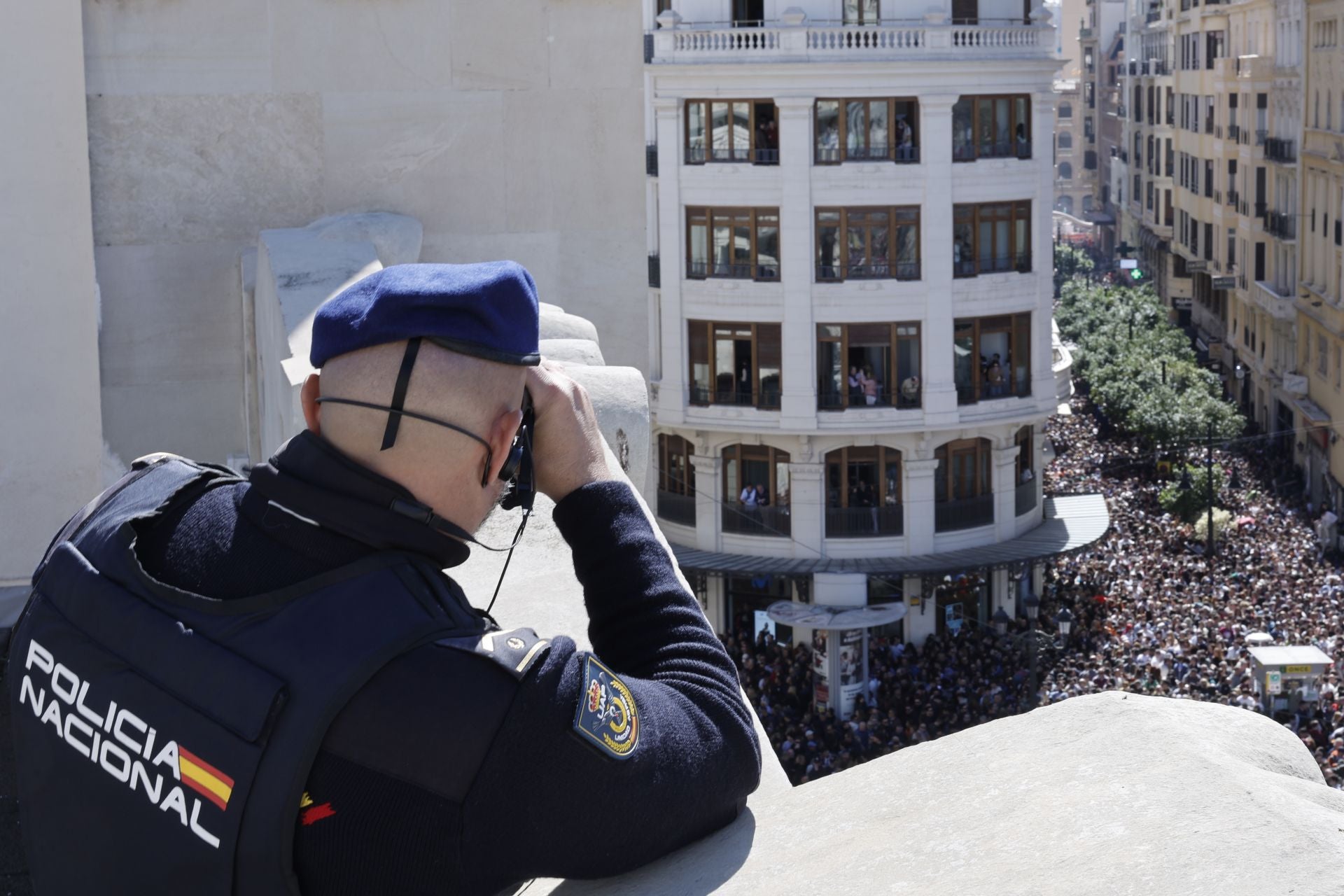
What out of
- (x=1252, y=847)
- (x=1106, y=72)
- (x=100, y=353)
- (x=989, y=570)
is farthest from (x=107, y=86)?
(x=1106, y=72)

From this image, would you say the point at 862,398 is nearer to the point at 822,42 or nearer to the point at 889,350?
the point at 889,350

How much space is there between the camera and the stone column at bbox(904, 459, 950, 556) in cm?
2898

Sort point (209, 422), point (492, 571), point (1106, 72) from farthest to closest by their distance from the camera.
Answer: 1. point (1106, 72)
2. point (209, 422)
3. point (492, 571)

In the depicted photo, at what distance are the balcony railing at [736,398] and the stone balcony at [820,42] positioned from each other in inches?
204

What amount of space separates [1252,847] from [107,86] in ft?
14.7

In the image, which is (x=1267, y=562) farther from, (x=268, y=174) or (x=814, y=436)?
(x=268, y=174)

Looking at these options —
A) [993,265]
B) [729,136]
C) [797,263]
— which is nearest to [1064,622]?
[993,265]

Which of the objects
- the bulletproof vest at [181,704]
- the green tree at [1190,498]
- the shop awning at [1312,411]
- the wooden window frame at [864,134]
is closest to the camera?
the bulletproof vest at [181,704]

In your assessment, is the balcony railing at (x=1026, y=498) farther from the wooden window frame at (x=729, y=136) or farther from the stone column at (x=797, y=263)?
the wooden window frame at (x=729, y=136)

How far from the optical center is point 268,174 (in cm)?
552

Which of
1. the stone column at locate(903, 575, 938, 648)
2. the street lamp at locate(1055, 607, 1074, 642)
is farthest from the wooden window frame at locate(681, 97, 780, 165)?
the street lamp at locate(1055, 607, 1074, 642)

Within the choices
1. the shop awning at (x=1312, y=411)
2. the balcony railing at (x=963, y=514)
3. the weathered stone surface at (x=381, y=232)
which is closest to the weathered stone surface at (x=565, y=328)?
the weathered stone surface at (x=381, y=232)

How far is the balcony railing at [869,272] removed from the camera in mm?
28062

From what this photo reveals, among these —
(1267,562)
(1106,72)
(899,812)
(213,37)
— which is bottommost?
(1267,562)
